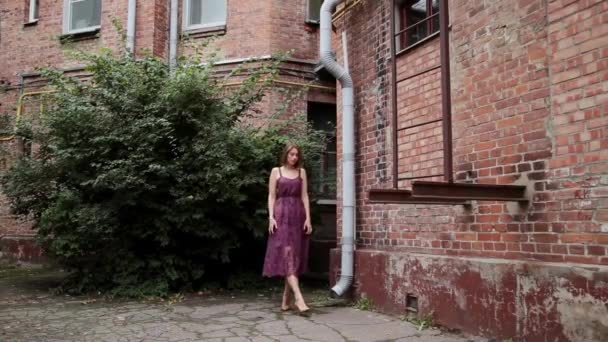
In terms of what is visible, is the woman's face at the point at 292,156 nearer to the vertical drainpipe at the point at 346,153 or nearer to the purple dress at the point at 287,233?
the purple dress at the point at 287,233

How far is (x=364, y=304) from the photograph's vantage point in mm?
5676

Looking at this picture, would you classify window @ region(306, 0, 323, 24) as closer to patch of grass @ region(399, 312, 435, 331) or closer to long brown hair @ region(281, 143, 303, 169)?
long brown hair @ region(281, 143, 303, 169)

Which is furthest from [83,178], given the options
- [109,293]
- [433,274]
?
[433,274]

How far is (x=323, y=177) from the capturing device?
8070 millimetres

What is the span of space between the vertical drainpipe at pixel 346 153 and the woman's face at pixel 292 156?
2.21ft

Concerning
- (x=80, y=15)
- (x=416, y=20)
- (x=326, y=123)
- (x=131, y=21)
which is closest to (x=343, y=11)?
(x=416, y=20)

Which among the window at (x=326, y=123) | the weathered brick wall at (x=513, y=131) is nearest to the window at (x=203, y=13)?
the window at (x=326, y=123)

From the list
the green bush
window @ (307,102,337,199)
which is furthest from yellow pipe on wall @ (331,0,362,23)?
window @ (307,102,337,199)

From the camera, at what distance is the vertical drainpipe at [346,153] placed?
589 cm

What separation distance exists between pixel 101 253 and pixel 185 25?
18.5 ft

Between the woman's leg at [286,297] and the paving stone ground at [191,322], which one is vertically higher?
the woman's leg at [286,297]

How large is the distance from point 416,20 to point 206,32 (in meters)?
5.76

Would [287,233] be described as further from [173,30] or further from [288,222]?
[173,30]

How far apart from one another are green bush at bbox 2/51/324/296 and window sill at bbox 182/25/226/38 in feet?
11.0
